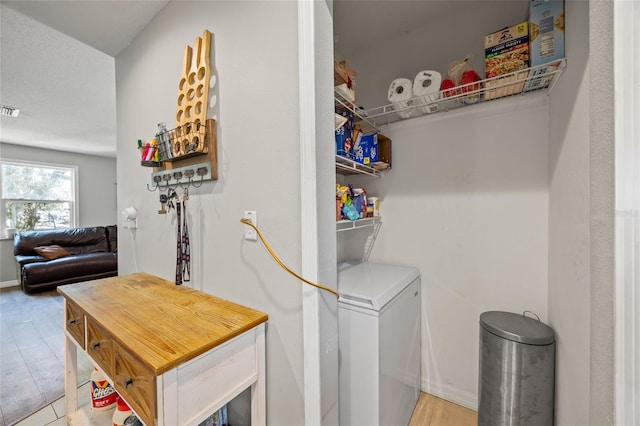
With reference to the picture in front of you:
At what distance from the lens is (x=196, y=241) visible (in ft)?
4.40

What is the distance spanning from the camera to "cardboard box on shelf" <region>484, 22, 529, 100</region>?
49.8 inches

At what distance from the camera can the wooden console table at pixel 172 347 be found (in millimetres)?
731

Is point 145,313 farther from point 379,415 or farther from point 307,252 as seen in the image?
point 379,415

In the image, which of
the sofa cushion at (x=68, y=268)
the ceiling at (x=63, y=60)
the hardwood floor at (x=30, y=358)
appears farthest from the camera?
the sofa cushion at (x=68, y=268)

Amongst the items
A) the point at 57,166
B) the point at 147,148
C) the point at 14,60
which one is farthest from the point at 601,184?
the point at 57,166

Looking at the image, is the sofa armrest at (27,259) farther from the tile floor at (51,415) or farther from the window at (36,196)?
the tile floor at (51,415)

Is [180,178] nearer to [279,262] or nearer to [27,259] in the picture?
[279,262]

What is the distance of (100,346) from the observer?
98cm

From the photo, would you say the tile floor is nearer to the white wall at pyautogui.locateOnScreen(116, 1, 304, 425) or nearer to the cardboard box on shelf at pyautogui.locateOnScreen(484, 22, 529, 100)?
the white wall at pyautogui.locateOnScreen(116, 1, 304, 425)

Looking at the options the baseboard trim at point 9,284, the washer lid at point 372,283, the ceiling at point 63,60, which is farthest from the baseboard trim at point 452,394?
the baseboard trim at point 9,284

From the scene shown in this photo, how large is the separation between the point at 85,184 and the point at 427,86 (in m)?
6.98

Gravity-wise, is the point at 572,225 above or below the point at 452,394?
above

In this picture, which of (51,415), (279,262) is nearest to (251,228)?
(279,262)

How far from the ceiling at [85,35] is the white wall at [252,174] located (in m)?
0.40
